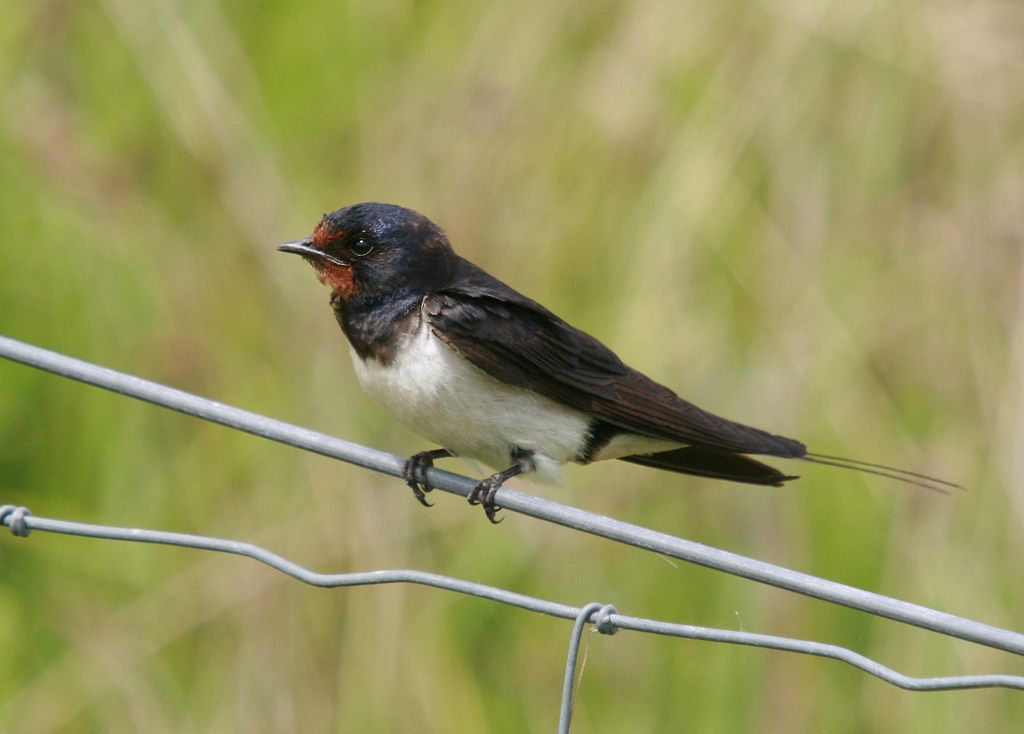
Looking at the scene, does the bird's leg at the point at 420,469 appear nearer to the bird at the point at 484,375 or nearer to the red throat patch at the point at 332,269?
the bird at the point at 484,375

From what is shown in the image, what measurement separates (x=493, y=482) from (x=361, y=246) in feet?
1.45

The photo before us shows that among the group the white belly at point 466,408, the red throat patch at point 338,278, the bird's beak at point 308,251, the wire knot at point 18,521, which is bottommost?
the wire knot at point 18,521

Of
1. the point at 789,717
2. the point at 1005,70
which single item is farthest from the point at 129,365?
the point at 1005,70

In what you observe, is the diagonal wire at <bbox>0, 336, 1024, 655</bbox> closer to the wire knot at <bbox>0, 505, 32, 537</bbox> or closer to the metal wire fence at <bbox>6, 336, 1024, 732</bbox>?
the metal wire fence at <bbox>6, 336, 1024, 732</bbox>

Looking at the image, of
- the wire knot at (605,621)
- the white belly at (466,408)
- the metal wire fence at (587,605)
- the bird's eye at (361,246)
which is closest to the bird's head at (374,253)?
the bird's eye at (361,246)

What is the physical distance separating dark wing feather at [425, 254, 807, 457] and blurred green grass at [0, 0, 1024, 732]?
431 mm

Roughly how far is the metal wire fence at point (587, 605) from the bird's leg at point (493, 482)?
5 centimetres

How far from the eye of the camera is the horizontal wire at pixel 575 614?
1181 mm

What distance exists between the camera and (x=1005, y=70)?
9.02 feet

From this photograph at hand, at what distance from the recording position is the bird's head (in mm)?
2129

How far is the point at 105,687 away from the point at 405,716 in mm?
557

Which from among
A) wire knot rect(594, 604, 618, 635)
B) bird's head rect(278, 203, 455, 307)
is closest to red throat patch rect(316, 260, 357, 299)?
bird's head rect(278, 203, 455, 307)

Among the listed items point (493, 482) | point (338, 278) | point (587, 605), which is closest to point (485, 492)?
point (493, 482)

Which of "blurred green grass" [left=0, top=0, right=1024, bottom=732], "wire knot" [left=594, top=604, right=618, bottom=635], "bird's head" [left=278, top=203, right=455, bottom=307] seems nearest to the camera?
"wire knot" [left=594, top=604, right=618, bottom=635]
